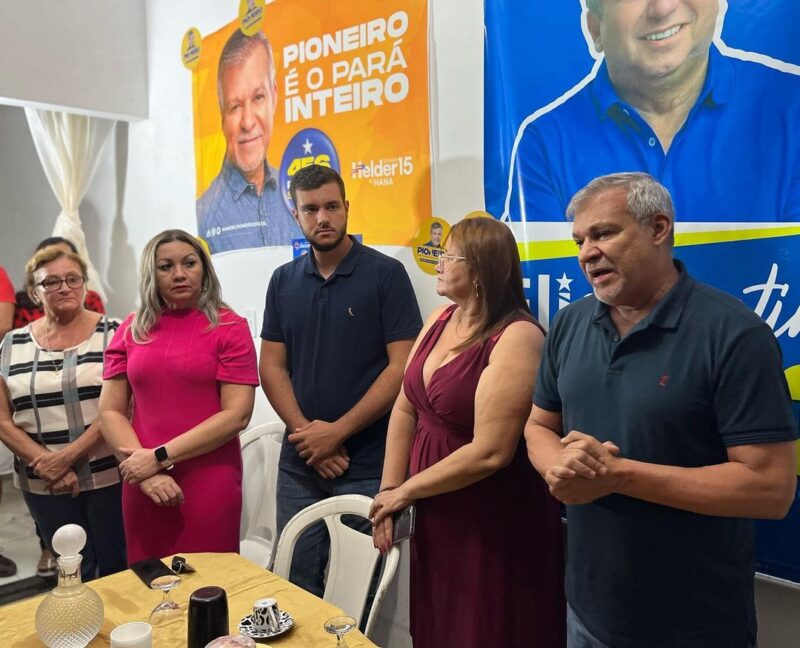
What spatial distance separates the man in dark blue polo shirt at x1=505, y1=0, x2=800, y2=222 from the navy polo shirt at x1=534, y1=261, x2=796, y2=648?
0.46 meters

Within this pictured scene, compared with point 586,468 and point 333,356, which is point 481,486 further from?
point 333,356

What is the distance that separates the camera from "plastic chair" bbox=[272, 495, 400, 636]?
6.14 ft

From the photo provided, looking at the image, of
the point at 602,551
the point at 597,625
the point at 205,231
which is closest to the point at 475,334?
the point at 602,551

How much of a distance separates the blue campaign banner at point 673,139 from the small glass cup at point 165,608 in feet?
4.29

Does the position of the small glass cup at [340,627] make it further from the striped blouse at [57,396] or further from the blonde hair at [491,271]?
the striped blouse at [57,396]

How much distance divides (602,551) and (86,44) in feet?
12.6

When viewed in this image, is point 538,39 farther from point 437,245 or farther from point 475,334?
point 475,334

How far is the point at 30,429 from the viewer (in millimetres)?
2641

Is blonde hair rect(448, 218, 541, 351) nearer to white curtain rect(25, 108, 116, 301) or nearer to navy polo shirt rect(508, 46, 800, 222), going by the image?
navy polo shirt rect(508, 46, 800, 222)

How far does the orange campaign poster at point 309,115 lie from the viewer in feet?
8.36

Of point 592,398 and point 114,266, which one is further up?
point 114,266

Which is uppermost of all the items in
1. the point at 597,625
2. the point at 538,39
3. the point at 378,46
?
the point at 378,46

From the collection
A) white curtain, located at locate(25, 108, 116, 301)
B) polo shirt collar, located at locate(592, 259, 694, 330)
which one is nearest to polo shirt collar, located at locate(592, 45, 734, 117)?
polo shirt collar, located at locate(592, 259, 694, 330)

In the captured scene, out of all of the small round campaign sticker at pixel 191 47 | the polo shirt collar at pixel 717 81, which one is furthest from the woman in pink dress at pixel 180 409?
the small round campaign sticker at pixel 191 47
